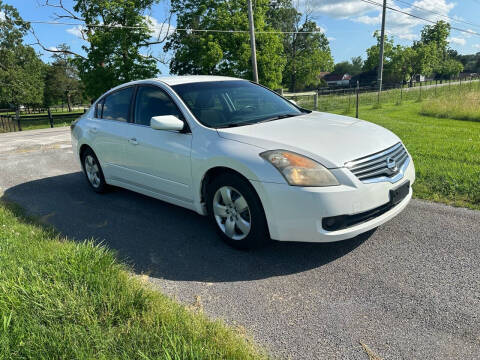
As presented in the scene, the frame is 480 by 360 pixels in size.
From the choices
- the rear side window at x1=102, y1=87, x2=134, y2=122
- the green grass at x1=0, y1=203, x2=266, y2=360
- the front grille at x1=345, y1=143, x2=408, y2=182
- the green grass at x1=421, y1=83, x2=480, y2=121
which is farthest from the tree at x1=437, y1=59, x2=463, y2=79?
the green grass at x1=0, y1=203, x2=266, y2=360

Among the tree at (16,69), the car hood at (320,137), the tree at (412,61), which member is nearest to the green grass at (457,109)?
the car hood at (320,137)

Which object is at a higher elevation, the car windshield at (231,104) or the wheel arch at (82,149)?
the car windshield at (231,104)

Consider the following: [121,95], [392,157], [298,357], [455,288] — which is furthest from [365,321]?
[121,95]

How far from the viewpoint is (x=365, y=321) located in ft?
8.11

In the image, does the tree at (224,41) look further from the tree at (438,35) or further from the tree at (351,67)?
the tree at (351,67)

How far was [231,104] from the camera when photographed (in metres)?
4.30

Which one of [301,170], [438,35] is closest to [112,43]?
[301,170]

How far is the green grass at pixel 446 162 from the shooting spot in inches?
187

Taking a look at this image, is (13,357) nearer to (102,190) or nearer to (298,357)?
(298,357)

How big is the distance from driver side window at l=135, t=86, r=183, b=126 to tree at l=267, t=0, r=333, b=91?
57.2m

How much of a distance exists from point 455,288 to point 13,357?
9.50 ft

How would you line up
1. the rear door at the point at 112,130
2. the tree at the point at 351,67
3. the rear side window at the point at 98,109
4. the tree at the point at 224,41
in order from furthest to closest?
the tree at the point at 351,67 → the tree at the point at 224,41 → the rear side window at the point at 98,109 → the rear door at the point at 112,130

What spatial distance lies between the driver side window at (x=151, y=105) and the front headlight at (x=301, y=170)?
4.65 feet

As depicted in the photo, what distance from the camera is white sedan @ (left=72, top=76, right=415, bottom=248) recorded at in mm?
Result: 3066
